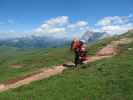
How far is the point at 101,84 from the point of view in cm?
2828

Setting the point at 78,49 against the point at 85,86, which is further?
the point at 78,49

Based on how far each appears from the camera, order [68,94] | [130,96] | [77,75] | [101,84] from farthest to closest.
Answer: [77,75] < [101,84] < [68,94] < [130,96]

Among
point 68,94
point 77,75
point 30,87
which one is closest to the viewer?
point 68,94

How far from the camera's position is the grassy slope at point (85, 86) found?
84.3 ft

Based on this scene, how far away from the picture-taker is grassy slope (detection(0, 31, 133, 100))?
25680 mm

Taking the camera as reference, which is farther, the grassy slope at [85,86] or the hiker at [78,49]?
the hiker at [78,49]

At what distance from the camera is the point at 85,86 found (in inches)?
1110

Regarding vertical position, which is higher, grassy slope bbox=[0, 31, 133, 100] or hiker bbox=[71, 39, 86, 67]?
hiker bbox=[71, 39, 86, 67]

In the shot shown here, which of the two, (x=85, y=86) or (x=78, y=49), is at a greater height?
(x=78, y=49)

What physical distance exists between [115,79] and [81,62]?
466 inches

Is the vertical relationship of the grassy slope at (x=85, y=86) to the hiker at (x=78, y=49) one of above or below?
below

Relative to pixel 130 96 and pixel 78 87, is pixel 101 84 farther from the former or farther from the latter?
pixel 130 96

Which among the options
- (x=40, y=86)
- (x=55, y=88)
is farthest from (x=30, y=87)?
(x=55, y=88)

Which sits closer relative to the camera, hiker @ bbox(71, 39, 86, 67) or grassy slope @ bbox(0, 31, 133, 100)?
grassy slope @ bbox(0, 31, 133, 100)
